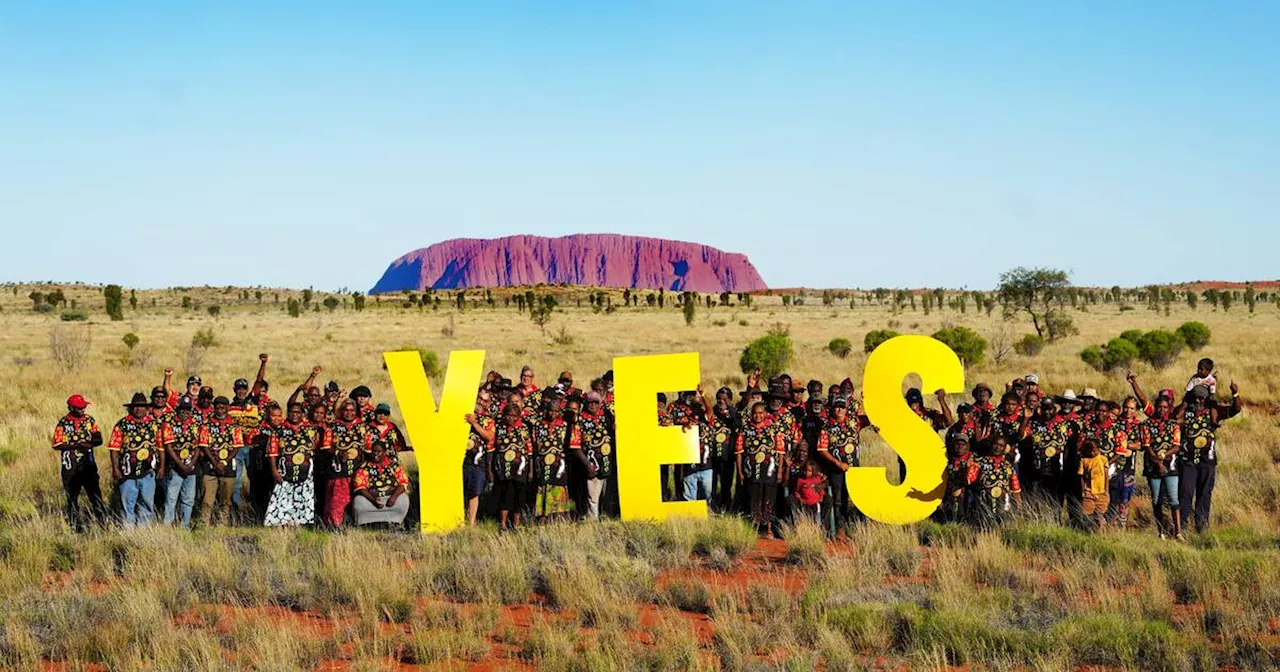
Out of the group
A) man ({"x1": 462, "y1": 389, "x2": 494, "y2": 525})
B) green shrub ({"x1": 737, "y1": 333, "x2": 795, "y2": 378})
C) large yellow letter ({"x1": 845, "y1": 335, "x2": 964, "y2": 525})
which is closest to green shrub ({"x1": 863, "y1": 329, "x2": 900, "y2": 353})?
green shrub ({"x1": 737, "y1": 333, "x2": 795, "y2": 378})

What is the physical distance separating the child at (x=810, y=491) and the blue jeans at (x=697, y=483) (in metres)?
1.13

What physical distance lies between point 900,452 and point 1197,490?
299 centimetres

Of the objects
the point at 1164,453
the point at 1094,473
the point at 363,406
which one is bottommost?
the point at 1094,473

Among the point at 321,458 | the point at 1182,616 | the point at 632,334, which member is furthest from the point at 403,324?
the point at 1182,616

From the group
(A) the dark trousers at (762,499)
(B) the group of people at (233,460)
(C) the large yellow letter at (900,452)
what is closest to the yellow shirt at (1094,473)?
(C) the large yellow letter at (900,452)

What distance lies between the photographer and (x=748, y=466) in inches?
395

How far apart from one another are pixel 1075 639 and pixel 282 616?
587 cm

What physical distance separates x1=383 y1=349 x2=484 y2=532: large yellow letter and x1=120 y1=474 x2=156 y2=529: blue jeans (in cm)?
259

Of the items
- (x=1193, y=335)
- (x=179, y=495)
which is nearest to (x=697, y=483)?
(x=179, y=495)

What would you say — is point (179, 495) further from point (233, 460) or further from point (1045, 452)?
point (1045, 452)

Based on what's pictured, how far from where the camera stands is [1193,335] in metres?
30.9

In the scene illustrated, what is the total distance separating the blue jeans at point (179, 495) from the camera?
995 centimetres

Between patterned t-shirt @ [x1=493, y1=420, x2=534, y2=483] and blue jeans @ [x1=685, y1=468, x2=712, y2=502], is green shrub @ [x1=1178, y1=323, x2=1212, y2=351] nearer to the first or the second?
blue jeans @ [x1=685, y1=468, x2=712, y2=502]

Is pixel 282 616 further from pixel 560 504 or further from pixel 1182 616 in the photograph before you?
pixel 1182 616
